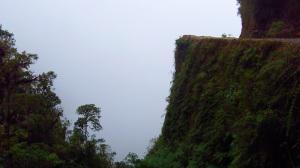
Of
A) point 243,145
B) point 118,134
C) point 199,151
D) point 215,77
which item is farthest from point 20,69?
point 118,134

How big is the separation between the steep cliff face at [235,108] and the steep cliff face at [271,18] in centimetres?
240

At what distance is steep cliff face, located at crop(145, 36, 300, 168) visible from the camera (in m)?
6.54

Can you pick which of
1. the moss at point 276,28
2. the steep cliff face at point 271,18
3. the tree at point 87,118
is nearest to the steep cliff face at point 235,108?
the moss at point 276,28

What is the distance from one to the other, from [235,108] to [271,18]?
7.74 metres

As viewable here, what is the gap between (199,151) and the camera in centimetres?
932

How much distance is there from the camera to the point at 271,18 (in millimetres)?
15625

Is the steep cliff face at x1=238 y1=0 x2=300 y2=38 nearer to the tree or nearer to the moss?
the moss

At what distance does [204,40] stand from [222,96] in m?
3.94

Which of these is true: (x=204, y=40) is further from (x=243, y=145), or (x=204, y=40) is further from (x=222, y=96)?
(x=243, y=145)

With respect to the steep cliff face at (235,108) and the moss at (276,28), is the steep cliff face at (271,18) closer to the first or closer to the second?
the moss at (276,28)

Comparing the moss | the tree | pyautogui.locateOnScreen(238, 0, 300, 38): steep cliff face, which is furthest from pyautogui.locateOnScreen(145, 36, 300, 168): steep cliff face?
the tree

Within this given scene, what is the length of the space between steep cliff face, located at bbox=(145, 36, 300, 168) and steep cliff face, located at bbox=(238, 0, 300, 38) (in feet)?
7.88

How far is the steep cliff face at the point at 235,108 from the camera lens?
21.5ft

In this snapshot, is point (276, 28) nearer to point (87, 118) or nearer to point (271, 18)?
point (271, 18)
